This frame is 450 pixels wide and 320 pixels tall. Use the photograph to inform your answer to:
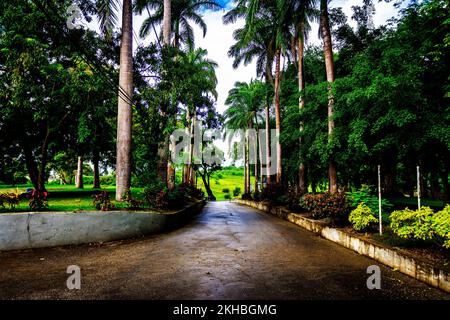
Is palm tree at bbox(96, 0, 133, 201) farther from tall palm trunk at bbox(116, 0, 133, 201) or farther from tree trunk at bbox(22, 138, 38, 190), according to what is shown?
tree trunk at bbox(22, 138, 38, 190)

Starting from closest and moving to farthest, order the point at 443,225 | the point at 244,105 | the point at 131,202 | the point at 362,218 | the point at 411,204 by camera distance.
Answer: the point at 443,225, the point at 362,218, the point at 131,202, the point at 411,204, the point at 244,105

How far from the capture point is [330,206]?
9609mm

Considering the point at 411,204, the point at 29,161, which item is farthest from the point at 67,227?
the point at 411,204

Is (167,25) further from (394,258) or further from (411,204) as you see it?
(411,204)

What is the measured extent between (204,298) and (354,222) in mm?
5607

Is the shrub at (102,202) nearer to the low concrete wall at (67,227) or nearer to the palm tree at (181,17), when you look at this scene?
the low concrete wall at (67,227)

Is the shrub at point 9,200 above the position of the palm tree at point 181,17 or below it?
below

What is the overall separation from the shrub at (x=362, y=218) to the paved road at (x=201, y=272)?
2.93ft

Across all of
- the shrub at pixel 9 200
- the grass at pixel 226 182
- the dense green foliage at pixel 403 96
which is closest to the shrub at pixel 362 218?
the dense green foliage at pixel 403 96

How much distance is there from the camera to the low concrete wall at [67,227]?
726 centimetres

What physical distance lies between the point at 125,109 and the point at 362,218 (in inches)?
380
